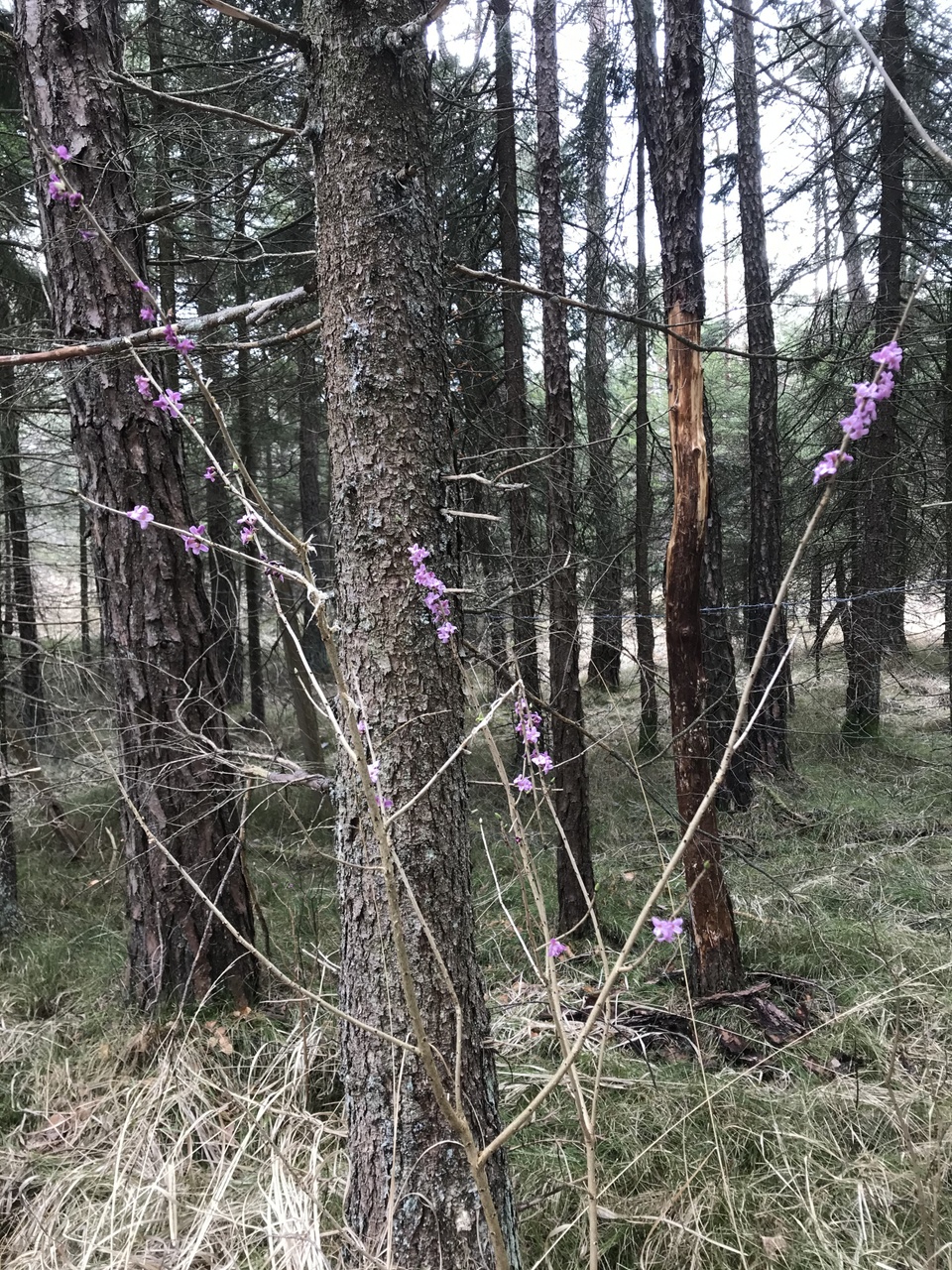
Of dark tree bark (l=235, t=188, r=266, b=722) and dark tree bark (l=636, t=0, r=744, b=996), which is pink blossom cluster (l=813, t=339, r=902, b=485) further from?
dark tree bark (l=235, t=188, r=266, b=722)


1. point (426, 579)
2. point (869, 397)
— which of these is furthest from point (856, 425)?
point (426, 579)

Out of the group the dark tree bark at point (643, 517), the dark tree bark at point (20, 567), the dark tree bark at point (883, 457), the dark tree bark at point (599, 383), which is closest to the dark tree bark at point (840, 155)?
the dark tree bark at point (883, 457)

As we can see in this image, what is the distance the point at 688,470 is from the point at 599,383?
6662 millimetres

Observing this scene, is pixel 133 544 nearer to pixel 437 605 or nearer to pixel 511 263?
pixel 437 605

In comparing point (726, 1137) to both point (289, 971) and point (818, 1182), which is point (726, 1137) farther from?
point (289, 971)

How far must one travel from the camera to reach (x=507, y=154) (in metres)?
6.27

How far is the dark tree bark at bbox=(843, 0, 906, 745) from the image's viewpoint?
725 cm

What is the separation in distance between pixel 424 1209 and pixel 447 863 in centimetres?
79

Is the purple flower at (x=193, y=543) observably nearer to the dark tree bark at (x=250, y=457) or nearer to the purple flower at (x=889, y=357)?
the purple flower at (x=889, y=357)

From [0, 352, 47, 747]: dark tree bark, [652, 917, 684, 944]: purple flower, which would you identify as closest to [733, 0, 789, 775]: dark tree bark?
[0, 352, 47, 747]: dark tree bark

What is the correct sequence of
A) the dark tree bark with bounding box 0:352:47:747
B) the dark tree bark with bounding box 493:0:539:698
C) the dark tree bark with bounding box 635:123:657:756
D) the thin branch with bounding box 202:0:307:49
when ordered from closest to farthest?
the thin branch with bounding box 202:0:307:49 → the dark tree bark with bounding box 0:352:47:747 → the dark tree bark with bounding box 493:0:539:698 → the dark tree bark with bounding box 635:123:657:756

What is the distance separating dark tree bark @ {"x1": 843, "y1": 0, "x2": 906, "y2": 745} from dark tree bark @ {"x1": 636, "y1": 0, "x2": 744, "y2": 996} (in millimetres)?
4194

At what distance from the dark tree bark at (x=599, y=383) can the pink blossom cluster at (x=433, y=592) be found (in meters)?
3.37

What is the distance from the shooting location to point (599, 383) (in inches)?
385
